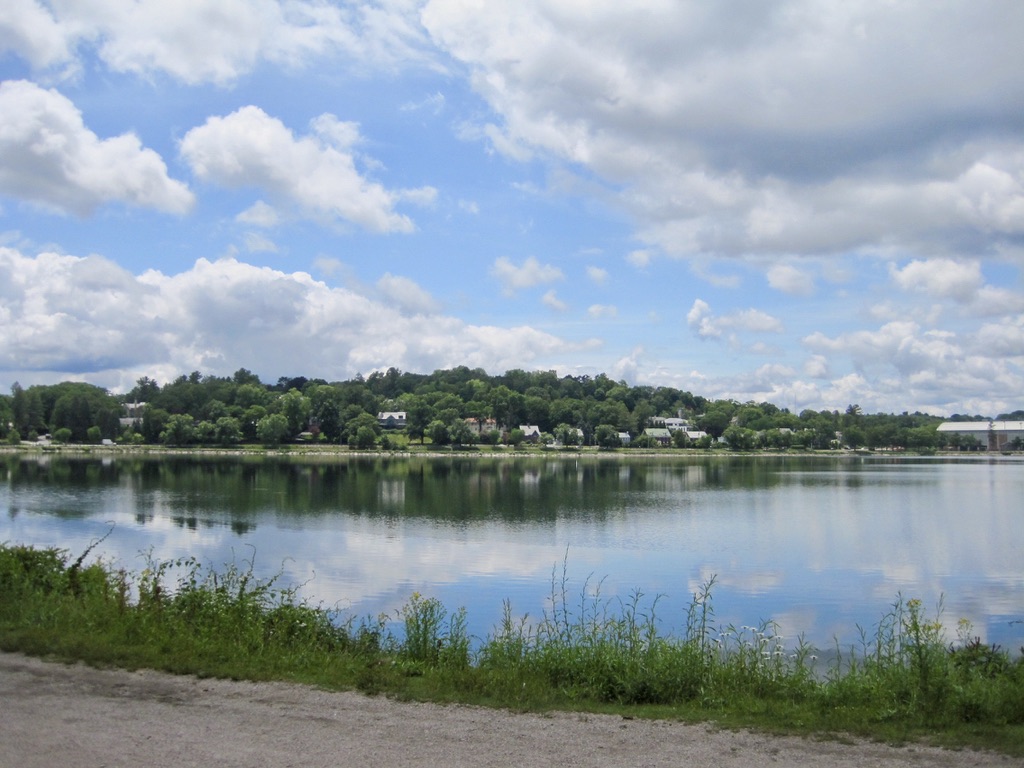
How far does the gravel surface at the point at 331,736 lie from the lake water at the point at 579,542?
7779mm

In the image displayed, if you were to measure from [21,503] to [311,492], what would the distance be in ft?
56.2

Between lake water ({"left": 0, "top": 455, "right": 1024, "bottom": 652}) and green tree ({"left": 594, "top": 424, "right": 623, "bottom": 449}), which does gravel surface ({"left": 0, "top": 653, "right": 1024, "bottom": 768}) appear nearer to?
lake water ({"left": 0, "top": 455, "right": 1024, "bottom": 652})

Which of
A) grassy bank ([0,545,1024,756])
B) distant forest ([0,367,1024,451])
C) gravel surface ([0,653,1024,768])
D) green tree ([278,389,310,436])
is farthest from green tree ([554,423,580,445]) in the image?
gravel surface ([0,653,1024,768])

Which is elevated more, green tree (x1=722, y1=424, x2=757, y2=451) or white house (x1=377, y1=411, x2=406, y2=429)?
white house (x1=377, y1=411, x2=406, y2=429)

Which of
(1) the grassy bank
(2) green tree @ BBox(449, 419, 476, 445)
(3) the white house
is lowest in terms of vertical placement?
(1) the grassy bank

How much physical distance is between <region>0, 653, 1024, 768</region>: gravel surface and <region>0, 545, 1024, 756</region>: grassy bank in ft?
1.52

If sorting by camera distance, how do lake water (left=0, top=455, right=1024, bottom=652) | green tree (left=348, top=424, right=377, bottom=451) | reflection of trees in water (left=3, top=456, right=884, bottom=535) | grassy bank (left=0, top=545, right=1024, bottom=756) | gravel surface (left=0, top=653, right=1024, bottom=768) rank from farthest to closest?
green tree (left=348, top=424, right=377, bottom=451) < reflection of trees in water (left=3, top=456, right=884, bottom=535) < lake water (left=0, top=455, right=1024, bottom=652) < grassy bank (left=0, top=545, right=1024, bottom=756) < gravel surface (left=0, top=653, right=1024, bottom=768)

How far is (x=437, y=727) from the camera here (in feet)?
25.6

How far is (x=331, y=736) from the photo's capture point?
740cm

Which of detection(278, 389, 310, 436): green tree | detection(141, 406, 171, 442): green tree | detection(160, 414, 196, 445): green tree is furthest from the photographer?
detection(278, 389, 310, 436): green tree

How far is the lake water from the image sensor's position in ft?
67.5

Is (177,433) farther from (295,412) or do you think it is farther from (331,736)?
(331,736)

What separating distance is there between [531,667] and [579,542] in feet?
69.9

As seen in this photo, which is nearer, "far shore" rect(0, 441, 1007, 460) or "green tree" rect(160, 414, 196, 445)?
"far shore" rect(0, 441, 1007, 460)
